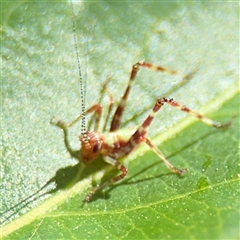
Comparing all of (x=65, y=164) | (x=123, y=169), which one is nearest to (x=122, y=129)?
(x=123, y=169)

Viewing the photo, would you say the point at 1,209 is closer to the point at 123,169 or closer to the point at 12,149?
the point at 12,149

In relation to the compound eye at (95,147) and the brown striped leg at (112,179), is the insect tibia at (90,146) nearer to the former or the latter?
the compound eye at (95,147)

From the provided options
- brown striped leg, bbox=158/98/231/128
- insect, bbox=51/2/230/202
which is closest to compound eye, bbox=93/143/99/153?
insect, bbox=51/2/230/202

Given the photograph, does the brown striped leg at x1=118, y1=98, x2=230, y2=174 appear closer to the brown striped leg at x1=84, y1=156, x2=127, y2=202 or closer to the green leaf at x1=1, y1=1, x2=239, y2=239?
the green leaf at x1=1, y1=1, x2=239, y2=239

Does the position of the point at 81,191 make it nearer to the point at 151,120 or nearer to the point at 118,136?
the point at 151,120

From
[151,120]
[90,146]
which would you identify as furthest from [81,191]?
[151,120]
